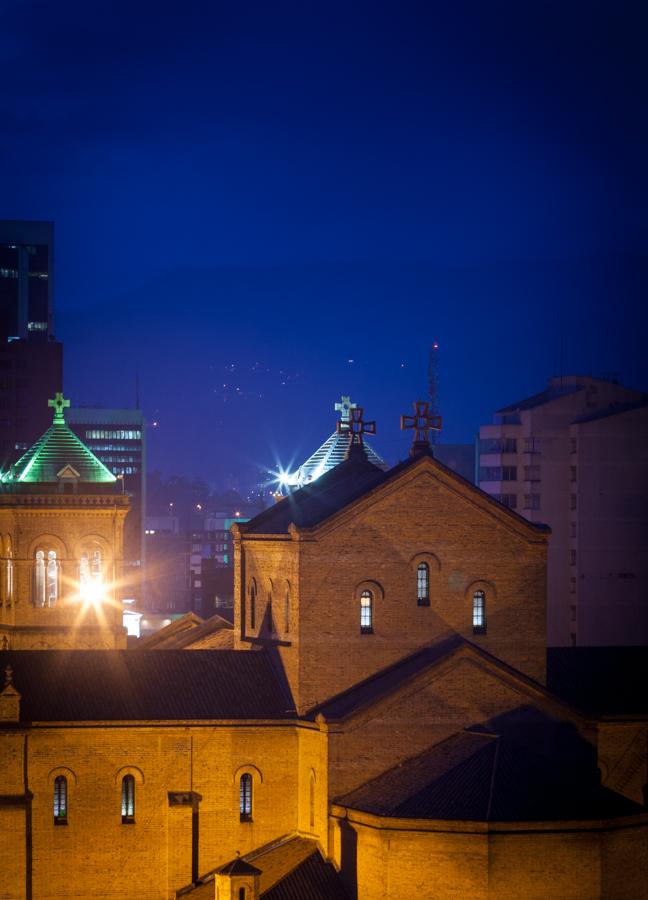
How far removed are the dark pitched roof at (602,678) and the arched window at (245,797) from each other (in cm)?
1234

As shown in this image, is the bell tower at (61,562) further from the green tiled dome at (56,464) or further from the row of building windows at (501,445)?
the row of building windows at (501,445)

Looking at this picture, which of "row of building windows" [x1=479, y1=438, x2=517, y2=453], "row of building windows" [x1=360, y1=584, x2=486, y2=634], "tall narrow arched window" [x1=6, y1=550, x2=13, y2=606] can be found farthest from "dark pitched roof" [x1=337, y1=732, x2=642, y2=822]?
"row of building windows" [x1=479, y1=438, x2=517, y2=453]

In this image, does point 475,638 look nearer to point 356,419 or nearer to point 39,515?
point 356,419

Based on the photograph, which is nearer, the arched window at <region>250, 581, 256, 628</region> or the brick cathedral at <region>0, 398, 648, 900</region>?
the brick cathedral at <region>0, 398, 648, 900</region>

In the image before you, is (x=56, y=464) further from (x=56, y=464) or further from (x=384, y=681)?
(x=384, y=681)

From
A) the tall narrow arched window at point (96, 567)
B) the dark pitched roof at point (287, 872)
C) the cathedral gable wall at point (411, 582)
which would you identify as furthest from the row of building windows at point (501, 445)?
the dark pitched roof at point (287, 872)

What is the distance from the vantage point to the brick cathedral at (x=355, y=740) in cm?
6444

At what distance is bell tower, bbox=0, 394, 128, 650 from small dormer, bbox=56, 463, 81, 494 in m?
0.05

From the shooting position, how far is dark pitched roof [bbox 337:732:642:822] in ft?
211

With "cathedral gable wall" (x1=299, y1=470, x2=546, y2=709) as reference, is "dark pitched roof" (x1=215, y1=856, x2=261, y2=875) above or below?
below

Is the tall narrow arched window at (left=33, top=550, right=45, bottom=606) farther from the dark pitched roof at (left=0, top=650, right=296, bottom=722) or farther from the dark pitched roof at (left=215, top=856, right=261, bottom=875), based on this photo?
the dark pitched roof at (left=215, top=856, right=261, bottom=875)

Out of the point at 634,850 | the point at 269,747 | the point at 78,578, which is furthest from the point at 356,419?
the point at 634,850

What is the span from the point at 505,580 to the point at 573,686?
18.1ft

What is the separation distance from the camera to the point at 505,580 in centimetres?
7325
